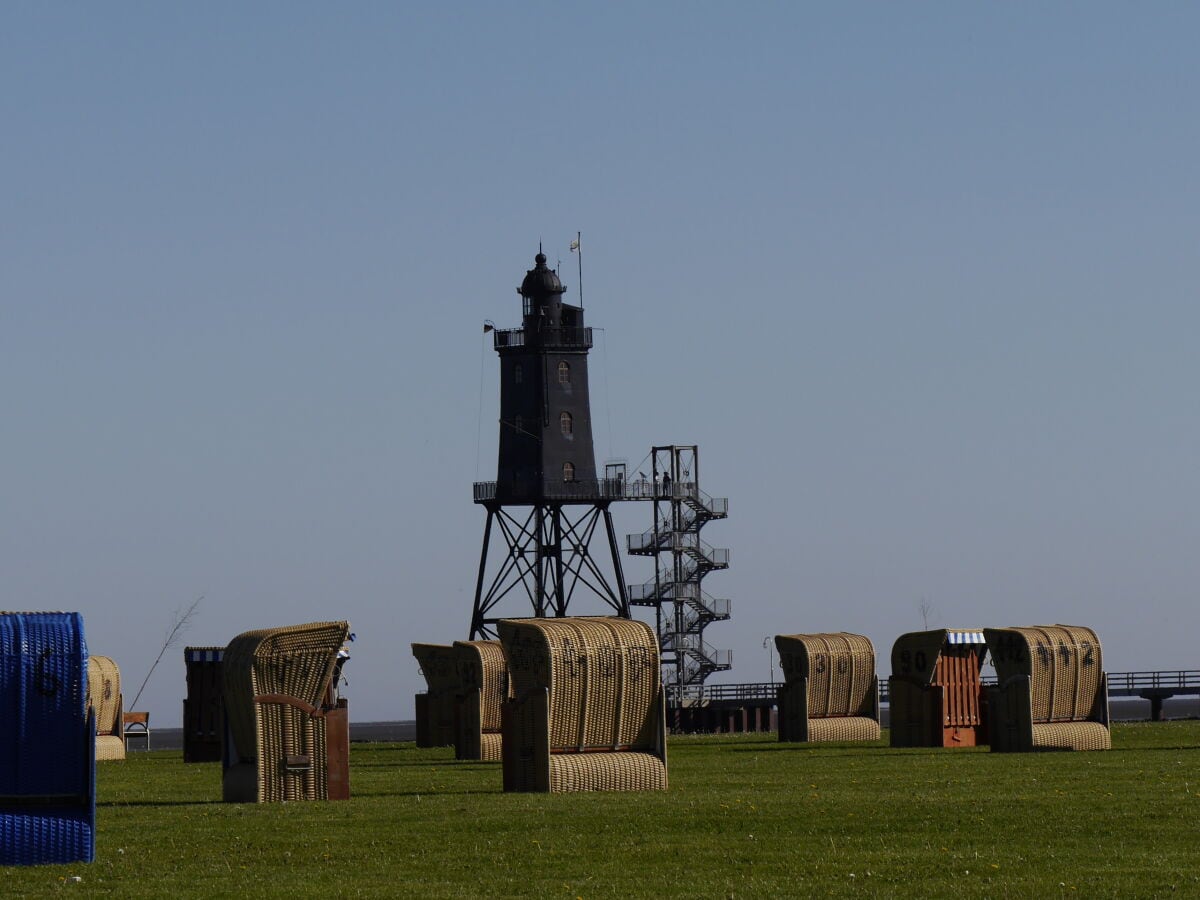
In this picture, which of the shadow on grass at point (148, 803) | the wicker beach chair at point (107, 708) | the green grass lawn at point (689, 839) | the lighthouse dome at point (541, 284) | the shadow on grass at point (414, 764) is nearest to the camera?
the green grass lawn at point (689, 839)

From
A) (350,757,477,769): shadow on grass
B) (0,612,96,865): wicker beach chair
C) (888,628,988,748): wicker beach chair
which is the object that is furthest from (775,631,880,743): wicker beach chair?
(0,612,96,865): wicker beach chair

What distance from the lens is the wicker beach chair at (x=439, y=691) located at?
48.7 metres

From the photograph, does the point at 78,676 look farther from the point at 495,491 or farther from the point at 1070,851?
the point at 495,491

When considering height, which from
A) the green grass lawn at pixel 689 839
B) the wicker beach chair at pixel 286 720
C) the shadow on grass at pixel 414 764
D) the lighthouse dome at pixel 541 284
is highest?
the lighthouse dome at pixel 541 284

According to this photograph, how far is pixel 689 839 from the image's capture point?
22250 mm

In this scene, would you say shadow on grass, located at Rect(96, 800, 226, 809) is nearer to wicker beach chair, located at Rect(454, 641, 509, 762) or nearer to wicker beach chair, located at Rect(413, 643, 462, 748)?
wicker beach chair, located at Rect(454, 641, 509, 762)

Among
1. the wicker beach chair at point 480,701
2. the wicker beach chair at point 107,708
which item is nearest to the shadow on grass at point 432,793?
the wicker beach chair at point 480,701

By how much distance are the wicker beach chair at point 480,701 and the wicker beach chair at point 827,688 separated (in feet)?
27.7

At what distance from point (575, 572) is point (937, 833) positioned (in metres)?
55.5

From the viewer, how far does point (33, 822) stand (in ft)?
66.9

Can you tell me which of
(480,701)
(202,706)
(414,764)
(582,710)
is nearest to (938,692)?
(480,701)

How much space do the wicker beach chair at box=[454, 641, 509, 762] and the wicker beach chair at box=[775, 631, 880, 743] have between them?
844 cm

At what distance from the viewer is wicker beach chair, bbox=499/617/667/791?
99.1ft

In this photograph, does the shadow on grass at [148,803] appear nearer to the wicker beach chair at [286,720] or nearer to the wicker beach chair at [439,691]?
the wicker beach chair at [286,720]
